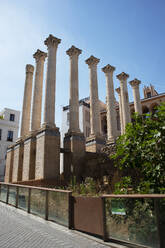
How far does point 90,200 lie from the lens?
6.79 meters

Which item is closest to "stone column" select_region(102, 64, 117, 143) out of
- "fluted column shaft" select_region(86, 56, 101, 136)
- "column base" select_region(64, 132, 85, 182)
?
"fluted column shaft" select_region(86, 56, 101, 136)

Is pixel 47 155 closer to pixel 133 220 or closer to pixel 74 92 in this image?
pixel 74 92

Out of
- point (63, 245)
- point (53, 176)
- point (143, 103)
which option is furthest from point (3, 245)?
point (143, 103)

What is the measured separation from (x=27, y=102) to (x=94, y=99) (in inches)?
362

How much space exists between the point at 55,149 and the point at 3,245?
14.0 metres

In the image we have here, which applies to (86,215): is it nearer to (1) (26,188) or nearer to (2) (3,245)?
(2) (3,245)

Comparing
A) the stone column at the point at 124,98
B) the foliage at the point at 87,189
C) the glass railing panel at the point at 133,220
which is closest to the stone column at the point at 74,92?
the stone column at the point at 124,98

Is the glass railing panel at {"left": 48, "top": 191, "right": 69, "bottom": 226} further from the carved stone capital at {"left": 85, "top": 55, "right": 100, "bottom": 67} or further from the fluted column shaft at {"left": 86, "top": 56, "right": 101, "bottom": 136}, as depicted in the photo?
the carved stone capital at {"left": 85, "top": 55, "right": 100, "bottom": 67}

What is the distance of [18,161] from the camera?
24.1 metres

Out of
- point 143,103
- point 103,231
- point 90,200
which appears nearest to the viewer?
point 103,231

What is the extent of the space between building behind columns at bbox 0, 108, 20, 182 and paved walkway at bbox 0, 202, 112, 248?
1337 inches

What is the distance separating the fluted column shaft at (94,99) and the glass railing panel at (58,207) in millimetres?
16532

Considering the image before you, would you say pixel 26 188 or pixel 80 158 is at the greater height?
pixel 80 158

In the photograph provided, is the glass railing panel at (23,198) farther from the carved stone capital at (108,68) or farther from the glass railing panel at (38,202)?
the carved stone capital at (108,68)
